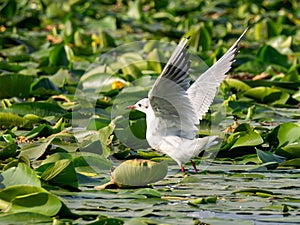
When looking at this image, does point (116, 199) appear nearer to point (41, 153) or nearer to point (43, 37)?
point (41, 153)

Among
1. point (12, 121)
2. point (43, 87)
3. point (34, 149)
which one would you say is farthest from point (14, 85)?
point (34, 149)

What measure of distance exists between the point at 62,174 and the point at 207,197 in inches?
30.0

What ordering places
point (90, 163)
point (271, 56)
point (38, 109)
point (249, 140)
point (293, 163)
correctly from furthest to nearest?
point (271, 56), point (38, 109), point (249, 140), point (293, 163), point (90, 163)

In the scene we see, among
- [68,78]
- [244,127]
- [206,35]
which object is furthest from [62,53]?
[244,127]

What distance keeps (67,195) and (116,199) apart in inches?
10.5

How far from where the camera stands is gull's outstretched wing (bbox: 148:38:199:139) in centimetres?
463

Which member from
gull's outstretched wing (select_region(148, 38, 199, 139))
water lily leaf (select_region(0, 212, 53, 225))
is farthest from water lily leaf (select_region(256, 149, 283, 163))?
water lily leaf (select_region(0, 212, 53, 225))

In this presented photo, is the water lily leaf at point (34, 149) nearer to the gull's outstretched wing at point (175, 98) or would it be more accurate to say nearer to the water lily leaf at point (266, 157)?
the gull's outstretched wing at point (175, 98)

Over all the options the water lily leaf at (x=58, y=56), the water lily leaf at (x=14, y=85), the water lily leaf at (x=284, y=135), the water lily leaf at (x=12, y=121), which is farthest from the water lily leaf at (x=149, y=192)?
the water lily leaf at (x=58, y=56)

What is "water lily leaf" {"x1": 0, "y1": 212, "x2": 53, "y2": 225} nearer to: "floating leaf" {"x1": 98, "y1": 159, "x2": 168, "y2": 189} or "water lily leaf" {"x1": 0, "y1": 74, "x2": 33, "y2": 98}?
"floating leaf" {"x1": 98, "y1": 159, "x2": 168, "y2": 189}

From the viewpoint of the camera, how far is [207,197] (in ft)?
14.2

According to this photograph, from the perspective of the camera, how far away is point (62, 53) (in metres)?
8.58

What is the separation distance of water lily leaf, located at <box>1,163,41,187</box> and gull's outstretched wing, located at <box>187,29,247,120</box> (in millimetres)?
1541

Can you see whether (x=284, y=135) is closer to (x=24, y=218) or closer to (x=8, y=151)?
(x=8, y=151)
